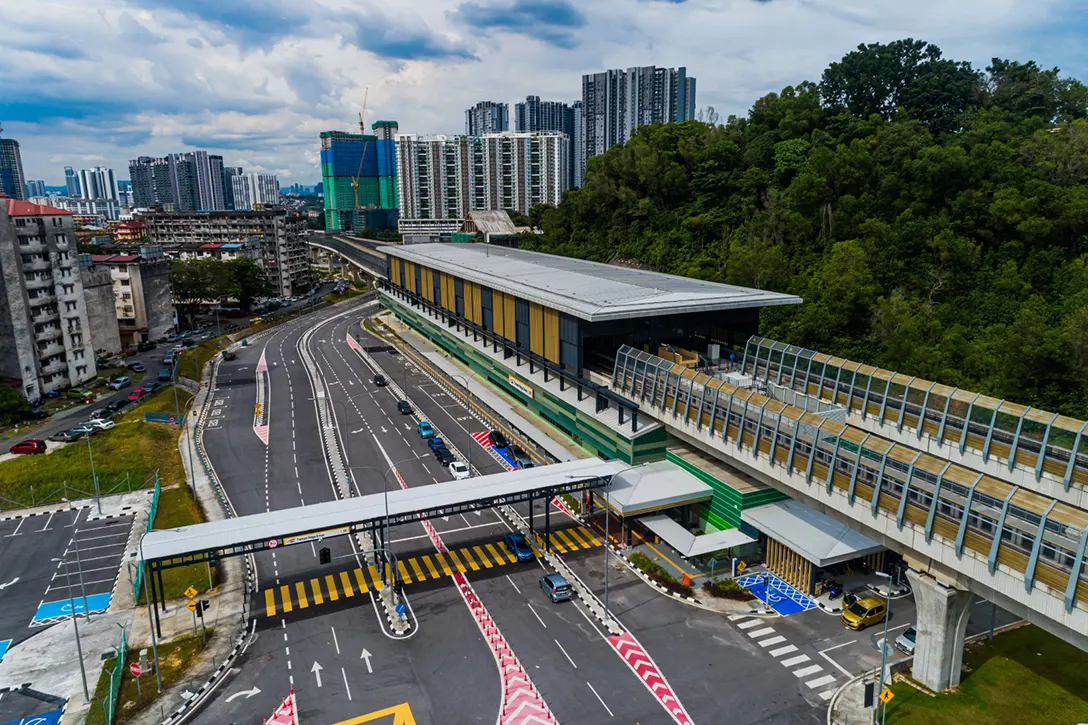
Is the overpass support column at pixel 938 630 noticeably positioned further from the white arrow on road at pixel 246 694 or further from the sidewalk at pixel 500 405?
the white arrow on road at pixel 246 694

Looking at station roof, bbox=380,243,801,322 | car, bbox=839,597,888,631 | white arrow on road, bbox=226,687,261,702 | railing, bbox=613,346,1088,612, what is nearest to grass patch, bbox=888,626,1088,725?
car, bbox=839,597,888,631

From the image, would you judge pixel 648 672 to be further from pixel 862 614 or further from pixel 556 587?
pixel 862 614

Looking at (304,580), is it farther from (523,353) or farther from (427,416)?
(427,416)

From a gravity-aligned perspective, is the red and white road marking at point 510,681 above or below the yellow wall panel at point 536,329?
below

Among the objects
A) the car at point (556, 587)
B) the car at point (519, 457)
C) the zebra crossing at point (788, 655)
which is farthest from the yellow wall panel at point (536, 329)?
the zebra crossing at point (788, 655)

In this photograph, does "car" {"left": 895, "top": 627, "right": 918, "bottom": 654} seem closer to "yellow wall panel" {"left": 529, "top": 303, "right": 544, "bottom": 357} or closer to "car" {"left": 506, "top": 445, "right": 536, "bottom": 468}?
"car" {"left": 506, "top": 445, "right": 536, "bottom": 468}

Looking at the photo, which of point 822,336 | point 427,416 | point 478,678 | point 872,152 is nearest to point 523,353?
point 427,416

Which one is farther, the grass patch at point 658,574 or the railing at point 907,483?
the grass patch at point 658,574
